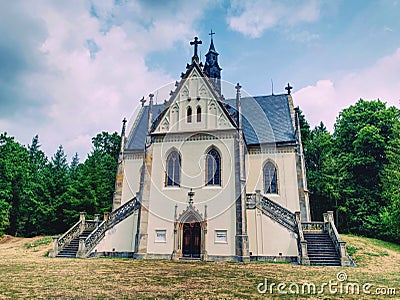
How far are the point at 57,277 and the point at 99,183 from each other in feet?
83.6

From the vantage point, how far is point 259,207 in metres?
20.5

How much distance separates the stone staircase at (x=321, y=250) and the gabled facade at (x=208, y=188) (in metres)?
1.07

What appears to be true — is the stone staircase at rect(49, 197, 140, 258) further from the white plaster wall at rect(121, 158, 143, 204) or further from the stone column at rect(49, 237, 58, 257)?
the white plaster wall at rect(121, 158, 143, 204)

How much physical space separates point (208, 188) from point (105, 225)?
25.8 feet

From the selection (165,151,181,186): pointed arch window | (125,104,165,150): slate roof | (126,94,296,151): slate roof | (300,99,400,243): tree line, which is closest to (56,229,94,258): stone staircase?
(165,151,181,186): pointed arch window

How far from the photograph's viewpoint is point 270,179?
2467 centimetres

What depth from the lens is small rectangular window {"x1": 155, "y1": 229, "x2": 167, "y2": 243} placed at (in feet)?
66.8

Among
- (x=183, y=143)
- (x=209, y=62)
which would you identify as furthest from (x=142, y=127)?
(x=209, y=62)

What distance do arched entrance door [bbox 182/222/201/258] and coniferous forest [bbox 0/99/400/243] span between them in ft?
54.1

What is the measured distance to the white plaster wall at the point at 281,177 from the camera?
23734mm

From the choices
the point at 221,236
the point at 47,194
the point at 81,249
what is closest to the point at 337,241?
the point at 221,236

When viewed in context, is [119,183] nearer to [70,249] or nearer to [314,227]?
[70,249]

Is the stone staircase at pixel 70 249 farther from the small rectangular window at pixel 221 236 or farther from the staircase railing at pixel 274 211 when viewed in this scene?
the staircase railing at pixel 274 211

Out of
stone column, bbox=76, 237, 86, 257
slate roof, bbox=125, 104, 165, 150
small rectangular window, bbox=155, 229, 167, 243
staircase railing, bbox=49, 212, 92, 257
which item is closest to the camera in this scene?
stone column, bbox=76, 237, 86, 257
